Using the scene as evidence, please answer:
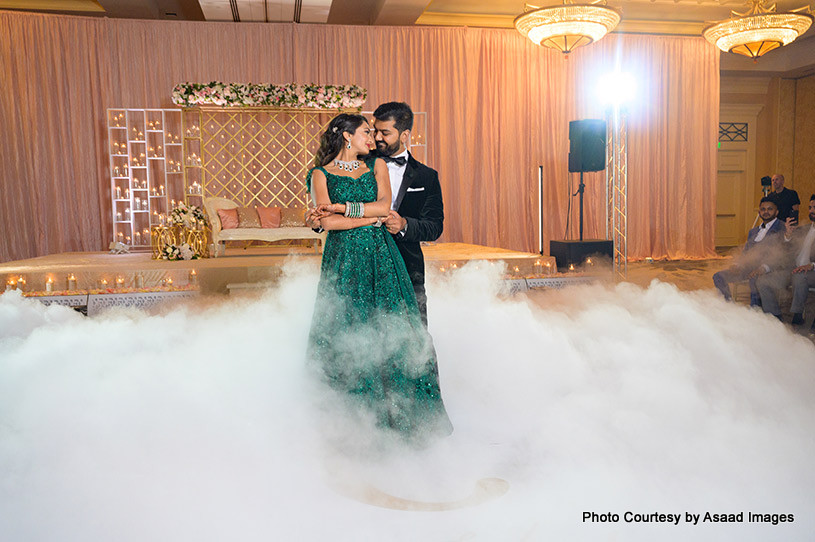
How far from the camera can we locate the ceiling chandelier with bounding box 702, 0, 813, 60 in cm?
680

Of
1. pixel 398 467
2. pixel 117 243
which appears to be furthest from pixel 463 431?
pixel 117 243

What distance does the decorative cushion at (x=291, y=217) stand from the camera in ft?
26.1

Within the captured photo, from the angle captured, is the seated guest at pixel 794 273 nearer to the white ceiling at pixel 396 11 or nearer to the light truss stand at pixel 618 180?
the light truss stand at pixel 618 180

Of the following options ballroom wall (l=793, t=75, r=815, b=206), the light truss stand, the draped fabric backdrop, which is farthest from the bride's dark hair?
ballroom wall (l=793, t=75, r=815, b=206)

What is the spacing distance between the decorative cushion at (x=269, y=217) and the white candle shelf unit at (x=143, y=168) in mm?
1284

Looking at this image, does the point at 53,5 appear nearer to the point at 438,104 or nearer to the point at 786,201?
the point at 438,104

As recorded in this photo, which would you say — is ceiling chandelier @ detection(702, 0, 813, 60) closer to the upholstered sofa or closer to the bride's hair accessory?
the upholstered sofa

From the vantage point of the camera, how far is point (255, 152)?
8.77m

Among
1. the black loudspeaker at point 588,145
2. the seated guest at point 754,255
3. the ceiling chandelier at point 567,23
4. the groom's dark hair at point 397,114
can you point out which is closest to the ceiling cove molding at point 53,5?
the ceiling chandelier at point 567,23

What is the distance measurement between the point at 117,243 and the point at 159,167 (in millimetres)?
1279

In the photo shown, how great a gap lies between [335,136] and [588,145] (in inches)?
223

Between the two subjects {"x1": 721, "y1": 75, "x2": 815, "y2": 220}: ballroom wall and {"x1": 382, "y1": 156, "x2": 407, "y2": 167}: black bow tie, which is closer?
{"x1": 382, "y1": 156, "x2": 407, "y2": 167}: black bow tie

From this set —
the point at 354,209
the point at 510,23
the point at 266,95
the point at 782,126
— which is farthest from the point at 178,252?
the point at 782,126

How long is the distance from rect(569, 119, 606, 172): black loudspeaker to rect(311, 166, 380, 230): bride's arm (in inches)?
220
